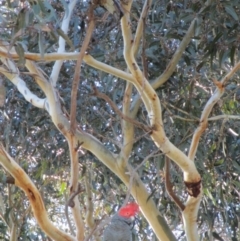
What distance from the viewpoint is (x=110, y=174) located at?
3172 mm

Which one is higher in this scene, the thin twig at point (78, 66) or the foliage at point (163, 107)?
the foliage at point (163, 107)

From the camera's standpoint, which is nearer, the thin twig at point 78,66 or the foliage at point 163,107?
the thin twig at point 78,66

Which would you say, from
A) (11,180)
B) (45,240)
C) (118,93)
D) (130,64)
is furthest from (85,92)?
(45,240)

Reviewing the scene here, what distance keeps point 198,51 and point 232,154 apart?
0.47 metres

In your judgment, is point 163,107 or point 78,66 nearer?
point 78,66

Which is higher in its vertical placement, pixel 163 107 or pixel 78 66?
pixel 163 107

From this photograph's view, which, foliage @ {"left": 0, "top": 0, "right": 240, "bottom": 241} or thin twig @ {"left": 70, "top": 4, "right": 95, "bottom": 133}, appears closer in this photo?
thin twig @ {"left": 70, "top": 4, "right": 95, "bottom": 133}

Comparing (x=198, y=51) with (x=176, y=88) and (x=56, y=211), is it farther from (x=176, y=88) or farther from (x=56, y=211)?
(x=56, y=211)

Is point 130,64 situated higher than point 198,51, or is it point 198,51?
point 198,51

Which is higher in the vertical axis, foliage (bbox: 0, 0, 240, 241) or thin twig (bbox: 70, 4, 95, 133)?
foliage (bbox: 0, 0, 240, 241)

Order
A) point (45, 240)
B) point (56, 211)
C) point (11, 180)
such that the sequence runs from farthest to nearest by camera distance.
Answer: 1. point (56, 211)
2. point (45, 240)
3. point (11, 180)

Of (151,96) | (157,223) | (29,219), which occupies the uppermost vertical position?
(29,219)

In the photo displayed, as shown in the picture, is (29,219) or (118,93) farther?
(29,219)

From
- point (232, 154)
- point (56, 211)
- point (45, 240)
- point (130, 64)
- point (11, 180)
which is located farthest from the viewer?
point (56, 211)
